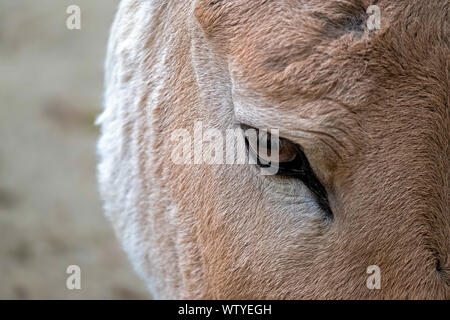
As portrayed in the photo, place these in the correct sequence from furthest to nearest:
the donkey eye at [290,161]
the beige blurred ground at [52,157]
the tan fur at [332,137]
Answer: the beige blurred ground at [52,157], the donkey eye at [290,161], the tan fur at [332,137]

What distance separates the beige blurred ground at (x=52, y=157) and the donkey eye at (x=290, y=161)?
3543 mm

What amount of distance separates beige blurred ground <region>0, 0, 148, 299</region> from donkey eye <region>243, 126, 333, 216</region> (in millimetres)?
3543

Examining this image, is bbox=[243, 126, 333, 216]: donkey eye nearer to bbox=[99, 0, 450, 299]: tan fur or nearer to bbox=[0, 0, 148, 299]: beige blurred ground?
bbox=[99, 0, 450, 299]: tan fur

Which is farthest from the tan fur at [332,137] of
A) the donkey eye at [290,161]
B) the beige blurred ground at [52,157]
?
the beige blurred ground at [52,157]

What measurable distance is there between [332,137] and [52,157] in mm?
4985

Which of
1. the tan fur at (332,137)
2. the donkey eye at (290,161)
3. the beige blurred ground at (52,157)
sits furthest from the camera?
the beige blurred ground at (52,157)

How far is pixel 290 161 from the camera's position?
245cm

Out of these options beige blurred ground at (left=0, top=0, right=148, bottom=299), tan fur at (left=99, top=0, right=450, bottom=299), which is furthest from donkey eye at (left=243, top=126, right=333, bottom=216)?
beige blurred ground at (left=0, top=0, right=148, bottom=299)

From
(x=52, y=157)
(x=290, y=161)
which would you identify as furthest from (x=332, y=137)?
(x=52, y=157)

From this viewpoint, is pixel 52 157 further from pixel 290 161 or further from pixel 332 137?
pixel 332 137

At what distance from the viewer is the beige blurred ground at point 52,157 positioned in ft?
19.3

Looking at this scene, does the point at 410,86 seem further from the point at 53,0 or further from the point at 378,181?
the point at 53,0

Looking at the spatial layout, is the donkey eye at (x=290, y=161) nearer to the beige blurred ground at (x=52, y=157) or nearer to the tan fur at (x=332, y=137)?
the tan fur at (x=332, y=137)

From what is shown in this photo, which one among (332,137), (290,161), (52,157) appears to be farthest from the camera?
(52,157)
